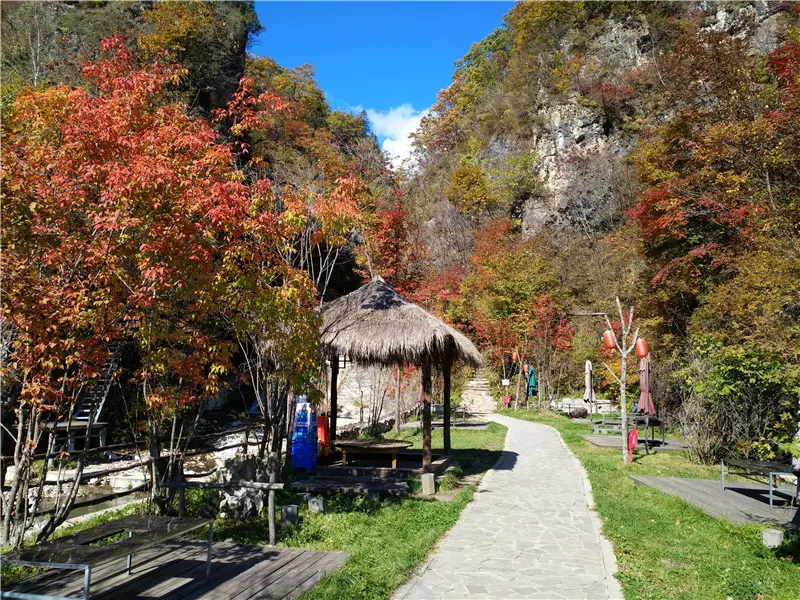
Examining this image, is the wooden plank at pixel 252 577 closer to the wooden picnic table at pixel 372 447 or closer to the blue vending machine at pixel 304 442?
the wooden picnic table at pixel 372 447

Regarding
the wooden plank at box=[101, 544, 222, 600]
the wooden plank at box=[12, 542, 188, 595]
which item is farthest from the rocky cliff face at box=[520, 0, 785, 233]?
the wooden plank at box=[12, 542, 188, 595]

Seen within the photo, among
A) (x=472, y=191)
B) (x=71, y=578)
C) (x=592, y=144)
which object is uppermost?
(x=592, y=144)

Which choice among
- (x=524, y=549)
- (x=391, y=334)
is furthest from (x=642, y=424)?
(x=524, y=549)

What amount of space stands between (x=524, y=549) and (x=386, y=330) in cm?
427

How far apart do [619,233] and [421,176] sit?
69.0 feet

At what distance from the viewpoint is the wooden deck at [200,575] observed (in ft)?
13.8

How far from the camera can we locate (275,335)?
6520 mm

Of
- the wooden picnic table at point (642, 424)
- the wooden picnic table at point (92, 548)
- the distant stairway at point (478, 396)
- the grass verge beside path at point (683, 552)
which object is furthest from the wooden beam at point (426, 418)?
the distant stairway at point (478, 396)

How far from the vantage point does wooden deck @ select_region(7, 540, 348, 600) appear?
4.21 metres

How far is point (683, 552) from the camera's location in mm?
5570

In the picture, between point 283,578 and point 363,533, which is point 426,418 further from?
point 283,578

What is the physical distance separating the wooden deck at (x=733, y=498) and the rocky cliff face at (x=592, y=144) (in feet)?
75.3

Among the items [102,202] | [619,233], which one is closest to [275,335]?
[102,202]

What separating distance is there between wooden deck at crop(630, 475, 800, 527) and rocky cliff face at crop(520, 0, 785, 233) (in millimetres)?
22943
